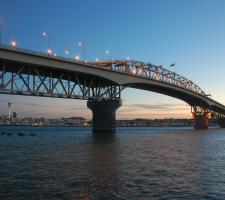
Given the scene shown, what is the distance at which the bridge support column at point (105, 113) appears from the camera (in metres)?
105

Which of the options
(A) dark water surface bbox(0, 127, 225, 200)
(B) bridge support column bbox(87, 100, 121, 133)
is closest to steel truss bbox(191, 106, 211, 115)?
(B) bridge support column bbox(87, 100, 121, 133)

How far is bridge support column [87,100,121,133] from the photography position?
104625 mm

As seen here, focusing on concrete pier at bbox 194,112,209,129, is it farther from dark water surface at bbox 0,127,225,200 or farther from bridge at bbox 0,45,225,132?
dark water surface at bbox 0,127,225,200

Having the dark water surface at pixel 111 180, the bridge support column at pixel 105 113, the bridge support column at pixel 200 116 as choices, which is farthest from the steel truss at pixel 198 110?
the dark water surface at pixel 111 180

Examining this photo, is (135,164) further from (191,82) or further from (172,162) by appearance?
(191,82)

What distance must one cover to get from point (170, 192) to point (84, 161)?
16.0 meters

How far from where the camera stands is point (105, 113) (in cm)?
10519

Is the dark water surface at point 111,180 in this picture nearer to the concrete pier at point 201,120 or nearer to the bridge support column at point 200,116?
the bridge support column at point 200,116

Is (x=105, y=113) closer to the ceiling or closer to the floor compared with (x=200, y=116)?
closer to the floor

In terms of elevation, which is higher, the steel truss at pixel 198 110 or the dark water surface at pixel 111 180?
the steel truss at pixel 198 110

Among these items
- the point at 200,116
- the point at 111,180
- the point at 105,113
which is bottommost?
the point at 111,180

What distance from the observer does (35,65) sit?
257ft

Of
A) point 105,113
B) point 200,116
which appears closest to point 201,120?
point 200,116

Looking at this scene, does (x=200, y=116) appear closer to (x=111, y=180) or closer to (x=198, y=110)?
(x=198, y=110)
